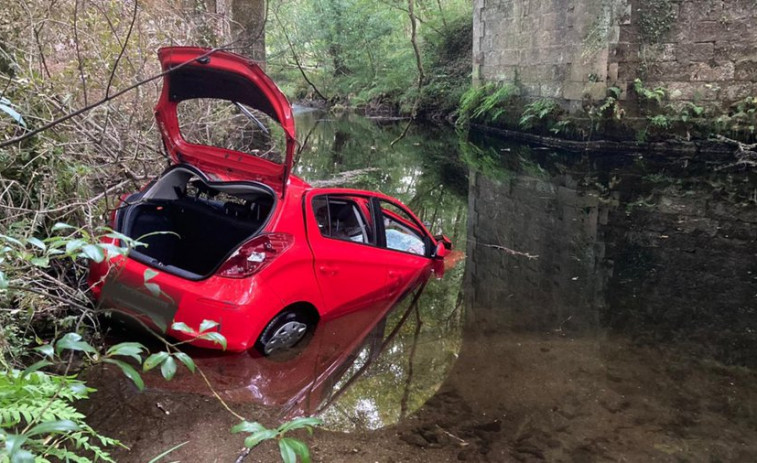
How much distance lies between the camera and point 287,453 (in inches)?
53.7

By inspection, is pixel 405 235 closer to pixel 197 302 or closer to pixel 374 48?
pixel 197 302

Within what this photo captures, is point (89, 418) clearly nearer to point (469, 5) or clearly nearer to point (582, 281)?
point (582, 281)

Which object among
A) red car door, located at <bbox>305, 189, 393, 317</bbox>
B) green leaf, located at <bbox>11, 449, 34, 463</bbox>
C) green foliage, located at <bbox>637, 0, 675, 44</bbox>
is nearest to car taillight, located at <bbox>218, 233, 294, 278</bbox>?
red car door, located at <bbox>305, 189, 393, 317</bbox>

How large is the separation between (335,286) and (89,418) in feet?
6.64

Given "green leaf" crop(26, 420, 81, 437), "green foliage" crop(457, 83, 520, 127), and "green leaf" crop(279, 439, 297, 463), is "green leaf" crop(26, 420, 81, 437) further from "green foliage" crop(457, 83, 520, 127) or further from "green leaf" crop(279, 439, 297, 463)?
"green foliage" crop(457, 83, 520, 127)

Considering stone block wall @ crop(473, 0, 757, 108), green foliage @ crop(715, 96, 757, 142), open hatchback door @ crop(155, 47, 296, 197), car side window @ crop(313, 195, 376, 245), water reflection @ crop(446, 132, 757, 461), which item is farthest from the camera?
stone block wall @ crop(473, 0, 757, 108)

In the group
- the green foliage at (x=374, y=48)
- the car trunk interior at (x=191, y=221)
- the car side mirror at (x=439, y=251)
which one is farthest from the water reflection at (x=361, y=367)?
the green foliage at (x=374, y=48)

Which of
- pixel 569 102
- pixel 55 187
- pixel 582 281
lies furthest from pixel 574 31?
pixel 55 187

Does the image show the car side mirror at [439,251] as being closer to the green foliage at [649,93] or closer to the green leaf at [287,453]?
the green leaf at [287,453]

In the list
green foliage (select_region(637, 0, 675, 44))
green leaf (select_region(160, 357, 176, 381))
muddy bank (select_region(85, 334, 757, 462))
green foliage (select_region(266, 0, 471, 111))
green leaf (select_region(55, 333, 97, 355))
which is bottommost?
muddy bank (select_region(85, 334, 757, 462))

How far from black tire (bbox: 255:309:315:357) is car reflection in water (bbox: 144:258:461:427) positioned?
0.20ft

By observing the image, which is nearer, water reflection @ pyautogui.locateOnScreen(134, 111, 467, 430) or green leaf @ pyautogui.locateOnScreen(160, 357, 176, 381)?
green leaf @ pyautogui.locateOnScreen(160, 357, 176, 381)

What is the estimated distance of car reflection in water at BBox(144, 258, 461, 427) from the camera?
3.74 meters

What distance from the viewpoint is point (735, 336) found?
4648 mm
